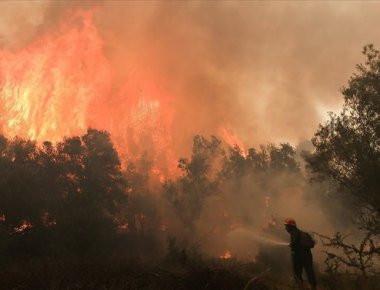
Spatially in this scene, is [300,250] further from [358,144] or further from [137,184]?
[137,184]

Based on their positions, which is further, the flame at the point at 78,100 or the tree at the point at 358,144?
the flame at the point at 78,100

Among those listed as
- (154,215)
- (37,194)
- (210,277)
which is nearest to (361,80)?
(210,277)

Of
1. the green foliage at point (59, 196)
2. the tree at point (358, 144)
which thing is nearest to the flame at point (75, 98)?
the green foliage at point (59, 196)

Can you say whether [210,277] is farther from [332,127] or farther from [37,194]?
[37,194]

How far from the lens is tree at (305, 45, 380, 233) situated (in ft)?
78.5

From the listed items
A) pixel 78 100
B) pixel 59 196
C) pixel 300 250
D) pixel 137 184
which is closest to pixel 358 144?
pixel 300 250

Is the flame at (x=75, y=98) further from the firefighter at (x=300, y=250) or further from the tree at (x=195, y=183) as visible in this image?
the firefighter at (x=300, y=250)

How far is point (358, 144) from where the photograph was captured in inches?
998

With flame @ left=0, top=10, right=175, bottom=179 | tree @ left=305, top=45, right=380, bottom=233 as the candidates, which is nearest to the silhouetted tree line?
tree @ left=305, top=45, right=380, bottom=233

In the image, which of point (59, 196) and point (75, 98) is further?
point (75, 98)

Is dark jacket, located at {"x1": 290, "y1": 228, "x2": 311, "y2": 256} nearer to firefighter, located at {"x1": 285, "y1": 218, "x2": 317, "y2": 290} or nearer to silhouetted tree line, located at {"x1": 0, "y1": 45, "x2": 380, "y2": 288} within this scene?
firefighter, located at {"x1": 285, "y1": 218, "x2": 317, "y2": 290}

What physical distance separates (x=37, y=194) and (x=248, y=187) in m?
36.0

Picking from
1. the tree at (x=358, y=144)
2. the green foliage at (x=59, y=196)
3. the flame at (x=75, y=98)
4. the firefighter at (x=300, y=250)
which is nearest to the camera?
the firefighter at (x=300, y=250)

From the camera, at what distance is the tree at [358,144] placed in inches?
942
